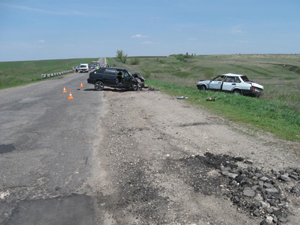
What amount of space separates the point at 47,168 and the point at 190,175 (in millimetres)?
2841

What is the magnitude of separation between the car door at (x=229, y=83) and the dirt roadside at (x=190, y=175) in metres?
9.62

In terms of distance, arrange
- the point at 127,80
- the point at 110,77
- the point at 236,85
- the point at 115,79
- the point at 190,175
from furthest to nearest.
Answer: the point at 110,77
the point at 115,79
the point at 127,80
the point at 236,85
the point at 190,175

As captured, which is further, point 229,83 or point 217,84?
point 217,84

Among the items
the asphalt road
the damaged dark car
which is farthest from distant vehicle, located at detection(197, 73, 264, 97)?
the asphalt road

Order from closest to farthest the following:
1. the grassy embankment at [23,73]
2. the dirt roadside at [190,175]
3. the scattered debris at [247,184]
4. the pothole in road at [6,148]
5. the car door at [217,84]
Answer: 1. the dirt roadside at [190,175]
2. the scattered debris at [247,184]
3. the pothole in road at [6,148]
4. the car door at [217,84]
5. the grassy embankment at [23,73]

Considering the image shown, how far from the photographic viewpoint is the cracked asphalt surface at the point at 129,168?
12.0 feet

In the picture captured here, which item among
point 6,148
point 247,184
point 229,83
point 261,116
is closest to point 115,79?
point 229,83

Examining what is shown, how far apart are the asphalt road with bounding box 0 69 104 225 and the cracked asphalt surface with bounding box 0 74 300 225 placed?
0.02 metres

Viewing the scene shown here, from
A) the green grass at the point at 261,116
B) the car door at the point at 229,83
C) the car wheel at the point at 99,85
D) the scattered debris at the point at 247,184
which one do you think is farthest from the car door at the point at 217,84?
the scattered debris at the point at 247,184

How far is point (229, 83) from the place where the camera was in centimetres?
1778

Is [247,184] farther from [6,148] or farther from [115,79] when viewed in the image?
[115,79]

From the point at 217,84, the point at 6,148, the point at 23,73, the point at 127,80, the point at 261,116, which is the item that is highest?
the point at 127,80

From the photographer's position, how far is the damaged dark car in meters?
19.3

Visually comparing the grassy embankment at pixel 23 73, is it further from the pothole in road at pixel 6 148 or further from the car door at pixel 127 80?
the pothole in road at pixel 6 148
